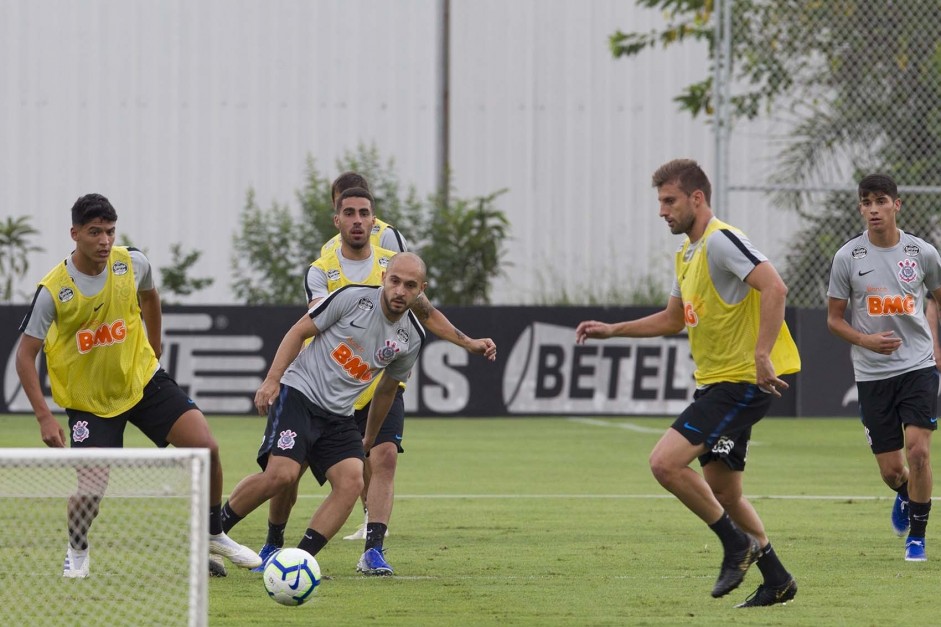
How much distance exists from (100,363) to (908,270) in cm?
483

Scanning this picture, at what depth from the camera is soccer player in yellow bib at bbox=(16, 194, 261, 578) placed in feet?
26.2

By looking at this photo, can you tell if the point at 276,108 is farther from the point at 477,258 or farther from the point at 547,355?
the point at 547,355

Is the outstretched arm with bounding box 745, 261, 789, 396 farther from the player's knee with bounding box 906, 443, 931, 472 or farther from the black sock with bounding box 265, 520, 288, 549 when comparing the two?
the black sock with bounding box 265, 520, 288, 549

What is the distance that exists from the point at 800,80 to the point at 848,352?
381 centimetres

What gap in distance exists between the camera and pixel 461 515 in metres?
11.2

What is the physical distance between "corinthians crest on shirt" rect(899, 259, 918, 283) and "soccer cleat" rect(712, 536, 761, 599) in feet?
9.58

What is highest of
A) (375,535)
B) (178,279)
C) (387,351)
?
(387,351)

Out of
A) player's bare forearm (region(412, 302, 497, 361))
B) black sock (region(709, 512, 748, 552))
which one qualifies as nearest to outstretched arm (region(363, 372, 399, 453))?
player's bare forearm (region(412, 302, 497, 361))

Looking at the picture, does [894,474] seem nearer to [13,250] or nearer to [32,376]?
[32,376]

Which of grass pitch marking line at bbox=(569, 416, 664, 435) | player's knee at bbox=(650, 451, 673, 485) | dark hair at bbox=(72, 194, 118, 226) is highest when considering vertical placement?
dark hair at bbox=(72, 194, 118, 226)

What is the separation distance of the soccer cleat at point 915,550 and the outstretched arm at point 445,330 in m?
2.66

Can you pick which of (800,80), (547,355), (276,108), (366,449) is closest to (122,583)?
(366,449)

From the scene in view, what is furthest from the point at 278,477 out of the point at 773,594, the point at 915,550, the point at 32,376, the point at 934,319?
the point at 934,319

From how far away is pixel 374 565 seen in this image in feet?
27.4
